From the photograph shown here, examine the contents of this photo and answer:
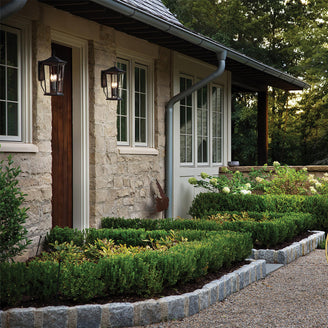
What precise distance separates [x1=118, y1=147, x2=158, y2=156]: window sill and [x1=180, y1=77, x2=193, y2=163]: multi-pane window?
122cm

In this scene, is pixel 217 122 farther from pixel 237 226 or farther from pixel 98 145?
pixel 98 145

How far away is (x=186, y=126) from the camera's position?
10188 millimetres

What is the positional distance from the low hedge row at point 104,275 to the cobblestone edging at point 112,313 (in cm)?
20

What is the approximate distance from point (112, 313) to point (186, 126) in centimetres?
639

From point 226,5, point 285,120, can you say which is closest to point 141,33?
point 285,120

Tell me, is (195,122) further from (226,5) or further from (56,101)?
(226,5)

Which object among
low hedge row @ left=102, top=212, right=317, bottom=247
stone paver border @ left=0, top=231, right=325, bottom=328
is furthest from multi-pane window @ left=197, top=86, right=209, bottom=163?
stone paver border @ left=0, top=231, right=325, bottom=328

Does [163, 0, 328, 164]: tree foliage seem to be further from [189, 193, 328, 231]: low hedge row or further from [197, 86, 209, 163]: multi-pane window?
[189, 193, 328, 231]: low hedge row

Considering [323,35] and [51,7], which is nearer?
[51,7]

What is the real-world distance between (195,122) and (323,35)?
1148 centimetres

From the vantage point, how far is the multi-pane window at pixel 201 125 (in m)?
10.1

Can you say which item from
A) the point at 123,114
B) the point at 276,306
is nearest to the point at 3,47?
the point at 123,114

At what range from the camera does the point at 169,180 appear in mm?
9188

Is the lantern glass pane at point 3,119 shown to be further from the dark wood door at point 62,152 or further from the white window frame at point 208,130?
the white window frame at point 208,130
